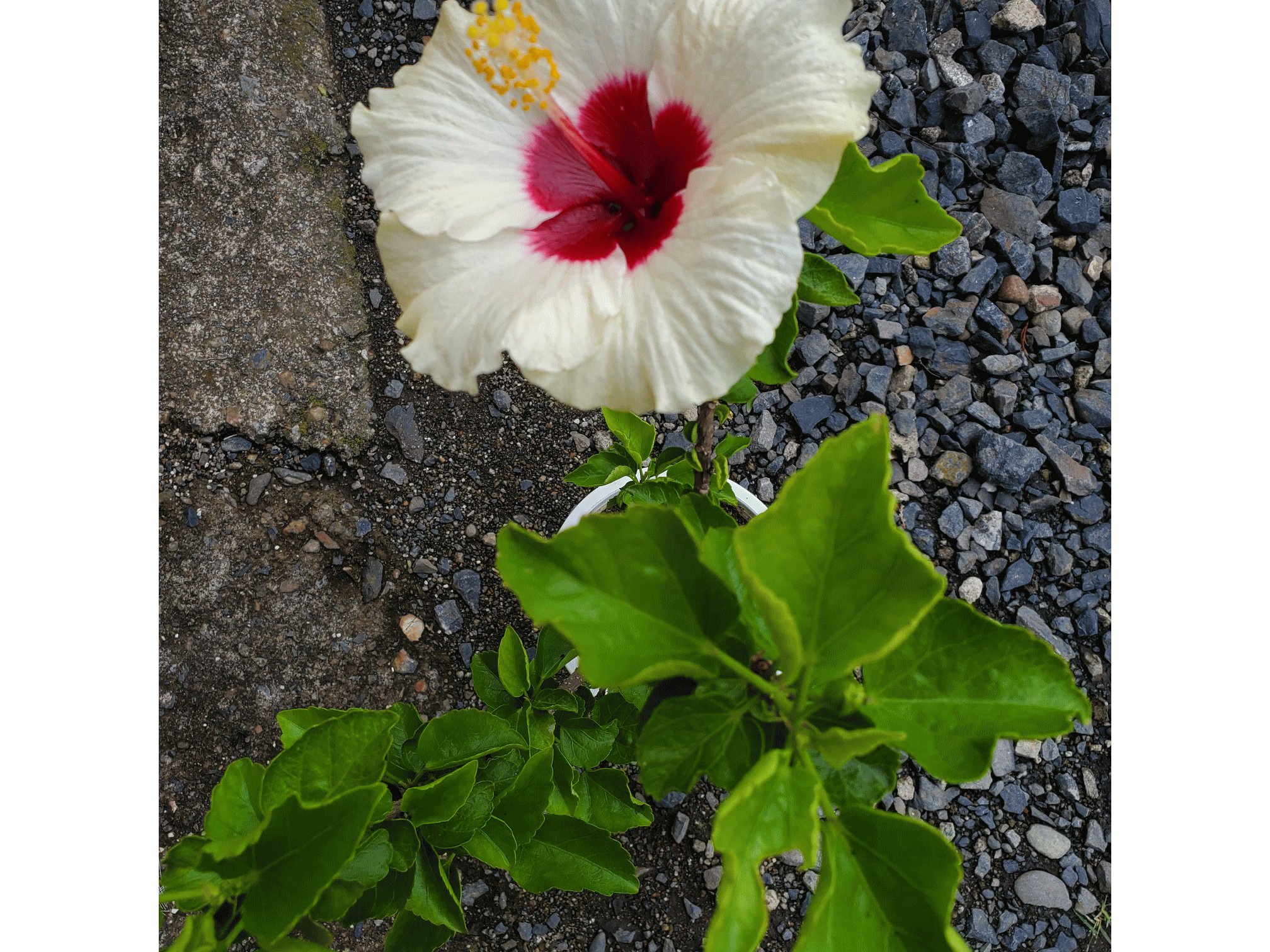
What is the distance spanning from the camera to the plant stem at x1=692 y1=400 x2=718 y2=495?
3.22 ft

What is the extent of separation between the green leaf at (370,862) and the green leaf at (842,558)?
0.48 meters

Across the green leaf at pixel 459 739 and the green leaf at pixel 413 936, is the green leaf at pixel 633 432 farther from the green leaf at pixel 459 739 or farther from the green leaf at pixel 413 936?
the green leaf at pixel 413 936

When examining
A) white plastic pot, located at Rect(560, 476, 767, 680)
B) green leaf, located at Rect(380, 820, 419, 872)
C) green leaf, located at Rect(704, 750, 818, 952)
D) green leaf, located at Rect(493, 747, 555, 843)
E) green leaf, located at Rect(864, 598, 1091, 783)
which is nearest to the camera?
green leaf, located at Rect(704, 750, 818, 952)

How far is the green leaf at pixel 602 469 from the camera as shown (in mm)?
1187

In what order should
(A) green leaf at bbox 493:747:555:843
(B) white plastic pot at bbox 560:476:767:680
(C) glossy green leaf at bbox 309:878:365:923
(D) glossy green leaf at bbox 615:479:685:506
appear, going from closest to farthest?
(C) glossy green leaf at bbox 309:878:365:923, (A) green leaf at bbox 493:747:555:843, (D) glossy green leaf at bbox 615:479:685:506, (B) white plastic pot at bbox 560:476:767:680

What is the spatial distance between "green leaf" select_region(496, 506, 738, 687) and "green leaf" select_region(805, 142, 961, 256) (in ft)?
1.10

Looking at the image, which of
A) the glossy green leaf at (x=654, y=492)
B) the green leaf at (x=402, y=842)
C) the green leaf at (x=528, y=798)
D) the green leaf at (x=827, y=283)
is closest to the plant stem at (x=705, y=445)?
the glossy green leaf at (x=654, y=492)

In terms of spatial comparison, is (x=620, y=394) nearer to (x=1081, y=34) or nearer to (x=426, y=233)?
(x=426, y=233)

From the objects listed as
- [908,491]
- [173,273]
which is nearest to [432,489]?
[173,273]

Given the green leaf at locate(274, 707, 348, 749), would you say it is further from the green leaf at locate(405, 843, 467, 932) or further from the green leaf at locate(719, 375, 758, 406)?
the green leaf at locate(719, 375, 758, 406)

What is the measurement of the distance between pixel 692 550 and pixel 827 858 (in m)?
0.25

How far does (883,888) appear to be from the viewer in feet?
2.09

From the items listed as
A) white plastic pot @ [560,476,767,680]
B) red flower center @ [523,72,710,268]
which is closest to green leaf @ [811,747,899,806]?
red flower center @ [523,72,710,268]

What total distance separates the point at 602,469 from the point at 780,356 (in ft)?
1.48
